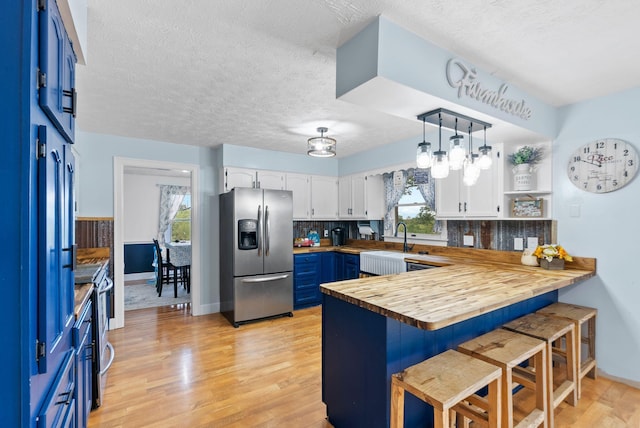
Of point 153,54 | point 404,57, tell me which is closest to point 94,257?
point 153,54

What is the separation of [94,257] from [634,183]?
Answer: 5382 millimetres

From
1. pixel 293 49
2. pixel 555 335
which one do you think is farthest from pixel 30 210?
pixel 555 335

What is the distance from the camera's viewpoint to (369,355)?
5.72ft

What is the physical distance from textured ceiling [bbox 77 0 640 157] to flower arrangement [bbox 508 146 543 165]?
45cm

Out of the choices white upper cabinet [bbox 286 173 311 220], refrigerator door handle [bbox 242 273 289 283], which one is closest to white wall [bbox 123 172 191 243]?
white upper cabinet [bbox 286 173 311 220]

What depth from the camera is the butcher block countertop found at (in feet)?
5.07

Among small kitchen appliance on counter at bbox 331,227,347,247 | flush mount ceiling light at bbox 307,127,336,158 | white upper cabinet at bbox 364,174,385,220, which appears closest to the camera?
flush mount ceiling light at bbox 307,127,336,158

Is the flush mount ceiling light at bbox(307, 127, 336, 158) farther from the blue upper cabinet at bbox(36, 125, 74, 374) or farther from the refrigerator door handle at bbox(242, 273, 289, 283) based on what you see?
the blue upper cabinet at bbox(36, 125, 74, 374)

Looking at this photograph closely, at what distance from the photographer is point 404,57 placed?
1620 mm

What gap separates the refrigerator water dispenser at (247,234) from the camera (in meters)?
3.91

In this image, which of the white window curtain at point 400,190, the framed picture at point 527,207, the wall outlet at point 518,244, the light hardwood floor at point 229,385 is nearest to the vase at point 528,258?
the wall outlet at point 518,244

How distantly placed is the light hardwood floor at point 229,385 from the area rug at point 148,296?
114 centimetres

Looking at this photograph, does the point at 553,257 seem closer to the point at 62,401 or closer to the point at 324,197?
the point at 324,197

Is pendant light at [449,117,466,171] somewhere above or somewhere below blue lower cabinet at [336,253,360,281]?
above
